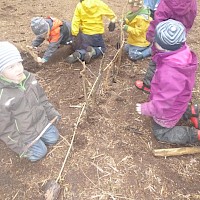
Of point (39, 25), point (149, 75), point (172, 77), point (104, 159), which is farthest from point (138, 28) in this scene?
point (104, 159)

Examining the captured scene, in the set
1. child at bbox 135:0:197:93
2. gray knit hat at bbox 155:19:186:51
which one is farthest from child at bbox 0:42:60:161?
child at bbox 135:0:197:93

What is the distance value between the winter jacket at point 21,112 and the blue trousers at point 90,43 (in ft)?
5.27

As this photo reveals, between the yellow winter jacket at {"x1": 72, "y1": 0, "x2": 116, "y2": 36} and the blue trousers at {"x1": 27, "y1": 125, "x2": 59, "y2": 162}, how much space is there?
66.7 inches

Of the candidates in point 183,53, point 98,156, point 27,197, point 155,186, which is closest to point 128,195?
point 155,186

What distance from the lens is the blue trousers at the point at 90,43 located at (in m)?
4.34

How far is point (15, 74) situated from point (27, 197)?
1072mm

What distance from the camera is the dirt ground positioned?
271cm

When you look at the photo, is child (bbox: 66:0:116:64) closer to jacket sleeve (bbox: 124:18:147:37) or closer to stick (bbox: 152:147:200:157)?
jacket sleeve (bbox: 124:18:147:37)

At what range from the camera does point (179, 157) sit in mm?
3018

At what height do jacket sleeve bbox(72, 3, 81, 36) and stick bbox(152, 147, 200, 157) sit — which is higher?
jacket sleeve bbox(72, 3, 81, 36)

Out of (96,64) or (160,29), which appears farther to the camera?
(96,64)

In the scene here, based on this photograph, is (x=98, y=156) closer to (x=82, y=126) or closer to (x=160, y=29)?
(x=82, y=126)

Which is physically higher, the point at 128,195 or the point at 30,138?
the point at 30,138

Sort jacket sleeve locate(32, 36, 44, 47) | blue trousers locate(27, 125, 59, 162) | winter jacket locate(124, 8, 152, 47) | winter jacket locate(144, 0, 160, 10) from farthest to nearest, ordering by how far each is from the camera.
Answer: winter jacket locate(144, 0, 160, 10) < jacket sleeve locate(32, 36, 44, 47) < winter jacket locate(124, 8, 152, 47) < blue trousers locate(27, 125, 59, 162)
